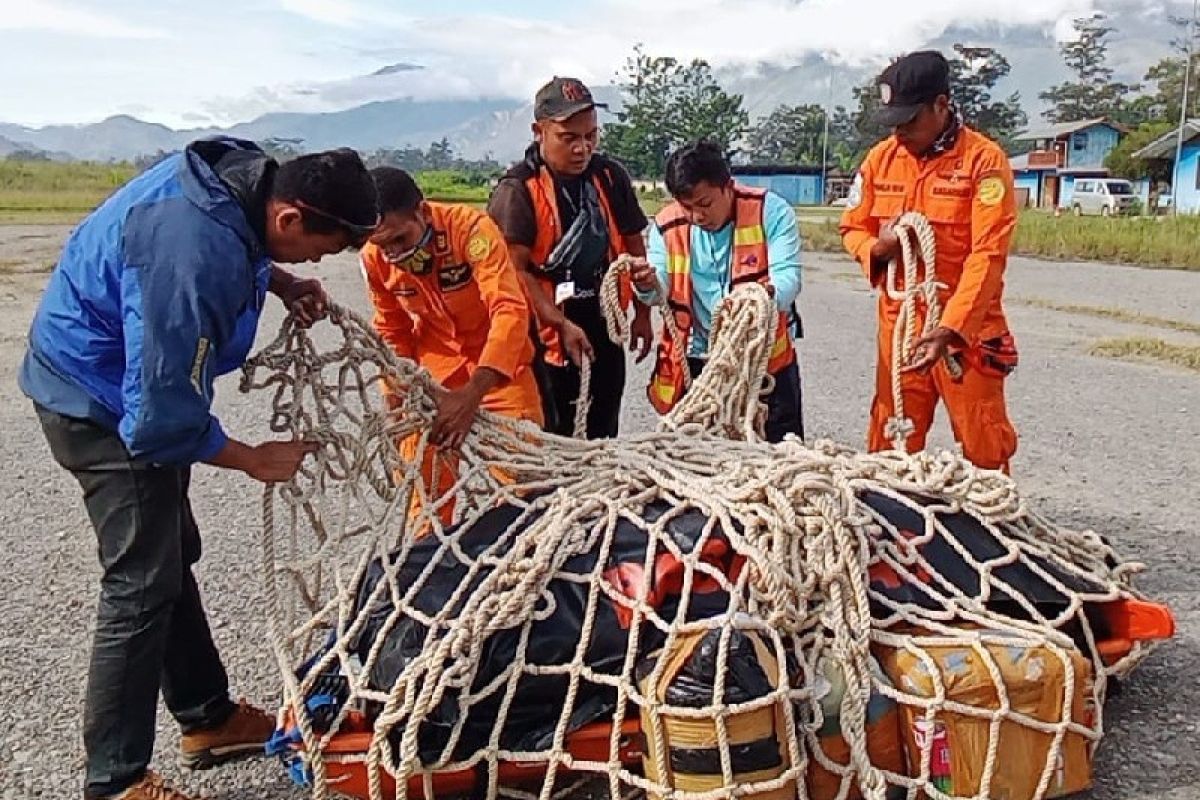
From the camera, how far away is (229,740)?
3.53 meters

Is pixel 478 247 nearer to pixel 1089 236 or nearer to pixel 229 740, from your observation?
pixel 229 740

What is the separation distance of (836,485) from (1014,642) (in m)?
0.61

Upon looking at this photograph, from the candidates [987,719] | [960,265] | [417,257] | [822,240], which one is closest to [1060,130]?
[822,240]

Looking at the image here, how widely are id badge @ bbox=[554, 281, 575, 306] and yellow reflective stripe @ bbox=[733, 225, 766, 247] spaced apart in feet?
2.12

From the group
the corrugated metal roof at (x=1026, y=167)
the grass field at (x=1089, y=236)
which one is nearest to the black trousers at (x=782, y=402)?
the grass field at (x=1089, y=236)

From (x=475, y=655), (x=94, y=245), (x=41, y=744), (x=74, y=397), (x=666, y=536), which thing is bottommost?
(x=41, y=744)

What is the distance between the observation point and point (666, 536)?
10.7 feet

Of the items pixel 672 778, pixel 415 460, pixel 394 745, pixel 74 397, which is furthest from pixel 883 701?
pixel 74 397

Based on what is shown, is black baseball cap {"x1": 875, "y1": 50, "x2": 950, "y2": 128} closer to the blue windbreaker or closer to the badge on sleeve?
the badge on sleeve

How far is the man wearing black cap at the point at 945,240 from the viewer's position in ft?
14.4

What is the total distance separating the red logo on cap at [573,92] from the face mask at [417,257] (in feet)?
2.46

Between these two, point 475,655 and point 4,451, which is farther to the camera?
point 4,451

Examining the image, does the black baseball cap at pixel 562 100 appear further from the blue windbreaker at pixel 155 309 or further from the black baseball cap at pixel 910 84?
the blue windbreaker at pixel 155 309

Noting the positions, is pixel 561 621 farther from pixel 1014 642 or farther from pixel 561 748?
pixel 1014 642
